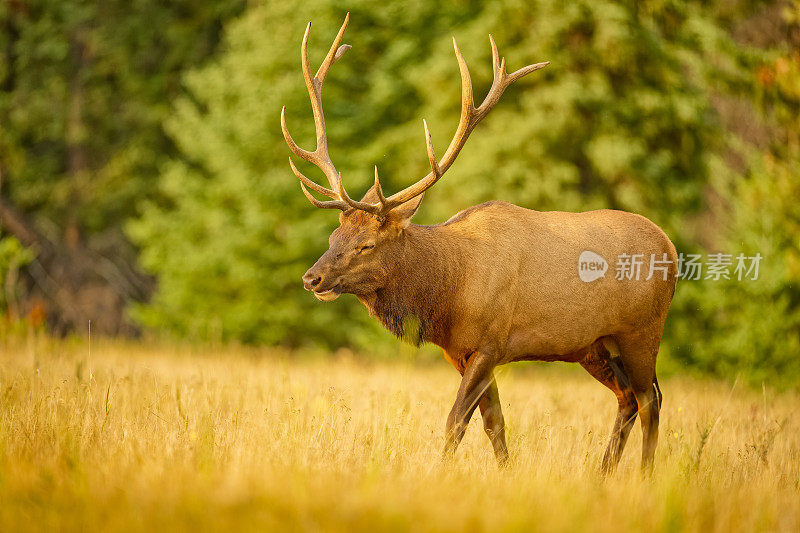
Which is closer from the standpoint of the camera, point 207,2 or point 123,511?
point 123,511

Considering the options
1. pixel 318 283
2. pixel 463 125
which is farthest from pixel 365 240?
pixel 463 125

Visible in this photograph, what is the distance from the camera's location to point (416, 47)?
16.0 m

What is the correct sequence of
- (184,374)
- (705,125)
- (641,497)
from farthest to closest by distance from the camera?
(705,125)
(184,374)
(641,497)

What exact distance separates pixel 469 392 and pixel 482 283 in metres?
0.71

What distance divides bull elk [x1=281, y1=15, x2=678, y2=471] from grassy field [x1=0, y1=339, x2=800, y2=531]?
42cm

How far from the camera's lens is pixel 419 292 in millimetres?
5789

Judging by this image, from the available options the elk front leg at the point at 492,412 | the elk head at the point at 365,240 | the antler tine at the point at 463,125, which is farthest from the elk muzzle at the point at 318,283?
the elk front leg at the point at 492,412

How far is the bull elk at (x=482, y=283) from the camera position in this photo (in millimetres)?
5684

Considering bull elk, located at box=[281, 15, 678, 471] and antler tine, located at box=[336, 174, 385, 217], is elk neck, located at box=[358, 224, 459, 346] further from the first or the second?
antler tine, located at box=[336, 174, 385, 217]

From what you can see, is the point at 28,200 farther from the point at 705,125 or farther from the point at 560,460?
the point at 560,460

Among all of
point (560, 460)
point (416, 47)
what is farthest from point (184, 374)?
point (416, 47)

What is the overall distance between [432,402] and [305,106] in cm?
964

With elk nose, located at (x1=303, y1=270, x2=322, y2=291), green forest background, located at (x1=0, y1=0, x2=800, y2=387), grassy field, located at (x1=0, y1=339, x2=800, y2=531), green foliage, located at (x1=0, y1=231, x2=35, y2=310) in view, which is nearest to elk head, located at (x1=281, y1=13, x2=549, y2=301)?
elk nose, located at (x1=303, y1=270, x2=322, y2=291)

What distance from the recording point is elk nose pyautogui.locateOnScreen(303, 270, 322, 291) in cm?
551
